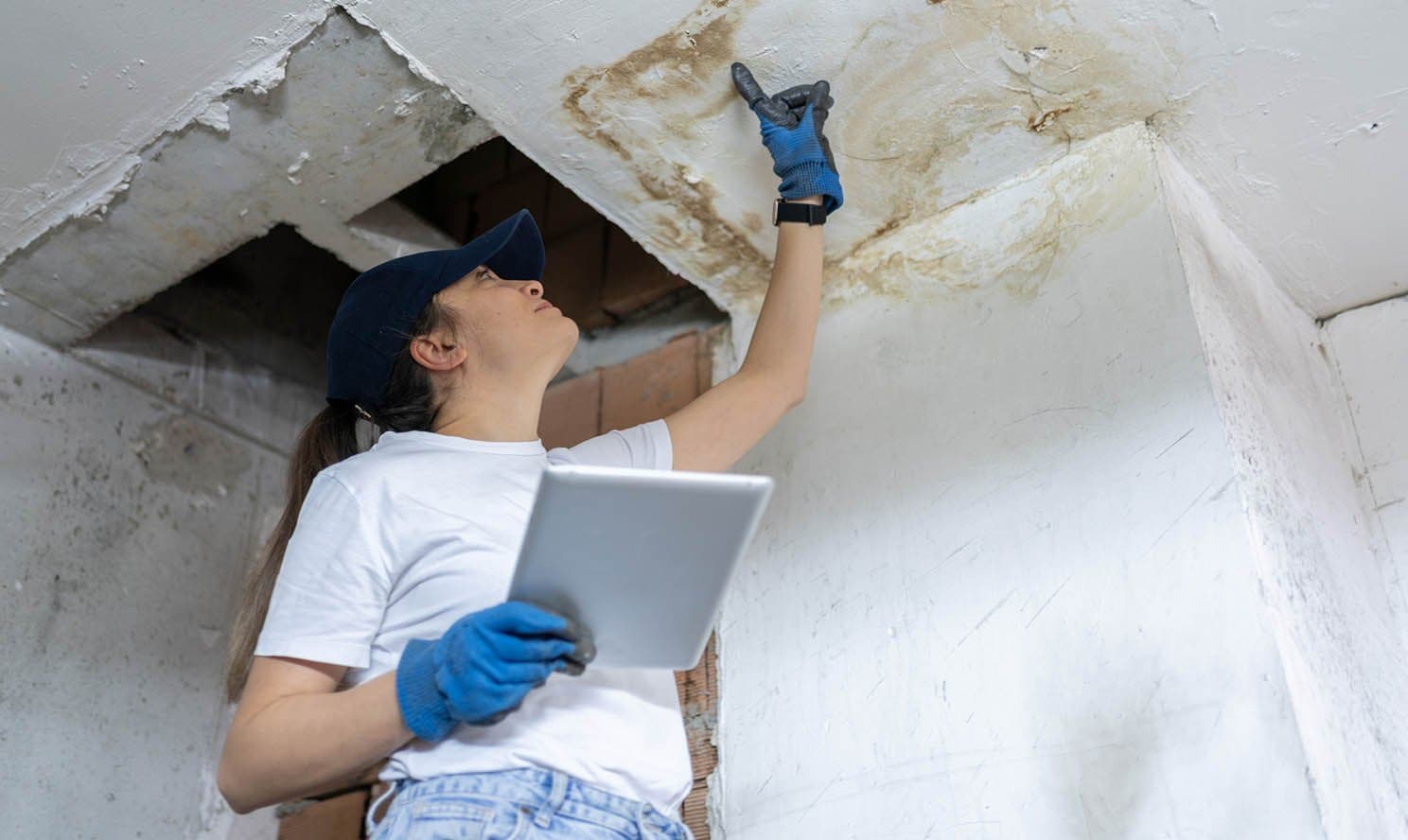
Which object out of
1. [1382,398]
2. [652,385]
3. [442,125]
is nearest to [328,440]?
[442,125]

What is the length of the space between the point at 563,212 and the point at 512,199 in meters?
0.13

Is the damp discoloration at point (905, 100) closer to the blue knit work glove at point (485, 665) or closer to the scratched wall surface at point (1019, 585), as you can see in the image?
the scratched wall surface at point (1019, 585)

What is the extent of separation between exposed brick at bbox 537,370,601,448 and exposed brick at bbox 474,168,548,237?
0.39 metres

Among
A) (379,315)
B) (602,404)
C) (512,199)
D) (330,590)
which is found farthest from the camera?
(512,199)

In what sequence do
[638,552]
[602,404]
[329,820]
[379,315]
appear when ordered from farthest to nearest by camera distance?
[602,404]
[329,820]
[379,315]
[638,552]

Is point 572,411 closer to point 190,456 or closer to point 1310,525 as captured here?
point 190,456

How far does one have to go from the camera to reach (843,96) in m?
1.53

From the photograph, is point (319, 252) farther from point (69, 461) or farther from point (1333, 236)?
point (1333, 236)

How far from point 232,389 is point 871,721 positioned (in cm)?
143

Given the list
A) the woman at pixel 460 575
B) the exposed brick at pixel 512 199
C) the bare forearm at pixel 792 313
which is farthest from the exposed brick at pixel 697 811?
the exposed brick at pixel 512 199

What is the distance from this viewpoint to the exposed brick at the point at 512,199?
2.39 m

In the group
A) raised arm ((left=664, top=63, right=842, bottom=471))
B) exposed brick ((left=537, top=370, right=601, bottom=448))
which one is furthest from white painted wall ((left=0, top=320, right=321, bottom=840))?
raised arm ((left=664, top=63, right=842, bottom=471))

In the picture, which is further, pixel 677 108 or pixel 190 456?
pixel 190 456

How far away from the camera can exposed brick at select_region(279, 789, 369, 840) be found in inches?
76.5
